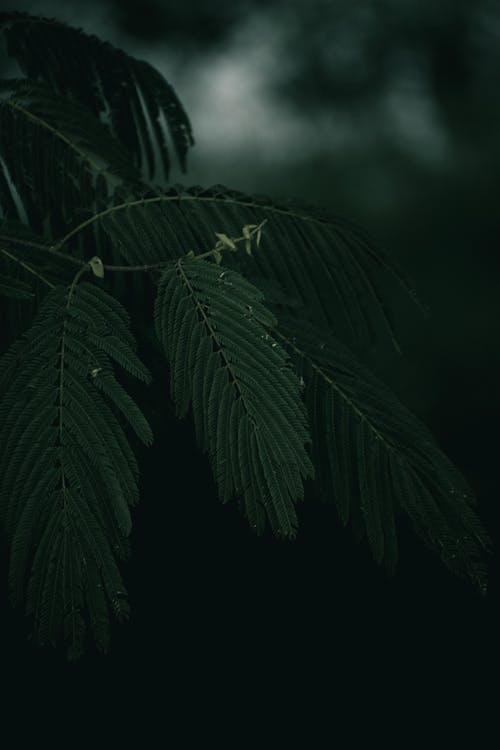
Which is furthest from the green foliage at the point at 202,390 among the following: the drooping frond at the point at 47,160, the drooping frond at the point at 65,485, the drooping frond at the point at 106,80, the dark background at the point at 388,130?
the dark background at the point at 388,130

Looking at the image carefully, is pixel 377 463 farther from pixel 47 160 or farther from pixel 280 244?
pixel 47 160

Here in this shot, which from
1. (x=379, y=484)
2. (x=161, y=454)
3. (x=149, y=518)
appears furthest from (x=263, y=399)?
(x=149, y=518)

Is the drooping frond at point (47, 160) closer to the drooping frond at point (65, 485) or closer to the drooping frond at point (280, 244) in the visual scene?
the drooping frond at point (280, 244)

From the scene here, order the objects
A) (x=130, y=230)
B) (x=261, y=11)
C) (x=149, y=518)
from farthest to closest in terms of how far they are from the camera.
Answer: (x=261, y=11) < (x=149, y=518) < (x=130, y=230)

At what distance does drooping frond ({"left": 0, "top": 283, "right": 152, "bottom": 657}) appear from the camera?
0.59m

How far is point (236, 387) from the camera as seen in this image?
64 centimetres

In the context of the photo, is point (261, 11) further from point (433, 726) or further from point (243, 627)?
point (433, 726)

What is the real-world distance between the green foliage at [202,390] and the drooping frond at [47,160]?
0.65 ft

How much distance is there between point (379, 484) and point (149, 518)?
862mm

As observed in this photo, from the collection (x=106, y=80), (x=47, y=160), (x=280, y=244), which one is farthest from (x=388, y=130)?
(x=280, y=244)

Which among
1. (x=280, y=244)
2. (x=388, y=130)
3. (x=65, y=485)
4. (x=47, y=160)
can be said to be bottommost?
(x=65, y=485)

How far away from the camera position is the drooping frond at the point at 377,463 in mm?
702

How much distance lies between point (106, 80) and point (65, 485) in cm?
97

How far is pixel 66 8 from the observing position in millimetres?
4148
